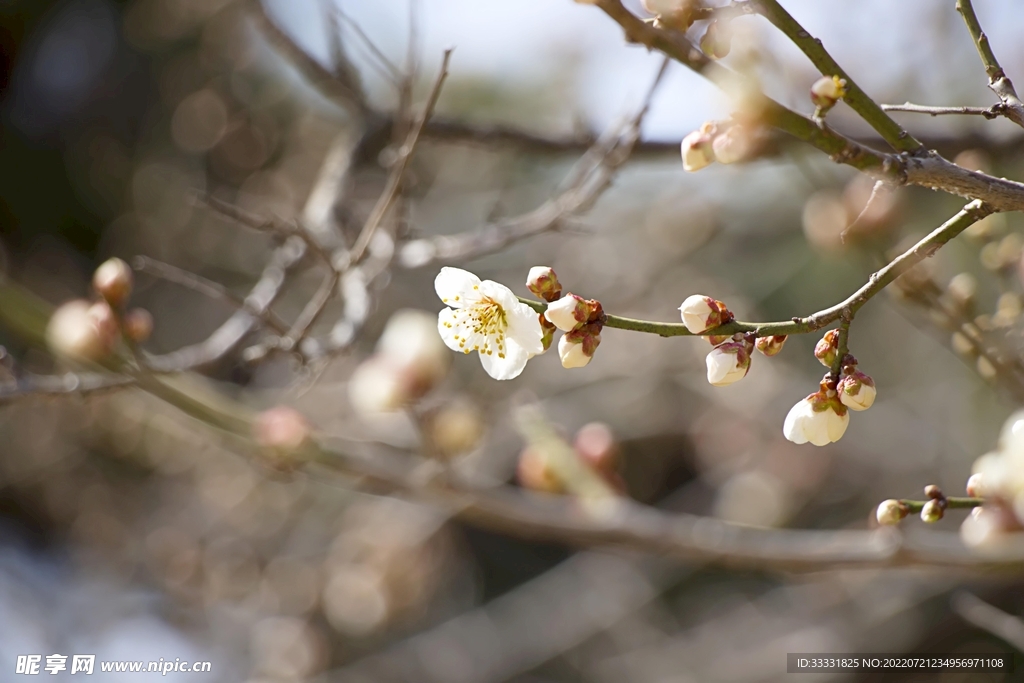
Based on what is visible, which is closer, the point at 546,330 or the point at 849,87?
the point at 849,87

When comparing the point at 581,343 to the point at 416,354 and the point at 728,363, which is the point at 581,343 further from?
the point at 416,354

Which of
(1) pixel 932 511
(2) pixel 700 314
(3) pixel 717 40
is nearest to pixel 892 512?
(1) pixel 932 511

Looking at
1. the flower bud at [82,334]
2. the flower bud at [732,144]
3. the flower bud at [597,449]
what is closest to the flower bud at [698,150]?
the flower bud at [732,144]

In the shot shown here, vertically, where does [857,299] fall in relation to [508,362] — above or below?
below

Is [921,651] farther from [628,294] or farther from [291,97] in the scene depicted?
[291,97]

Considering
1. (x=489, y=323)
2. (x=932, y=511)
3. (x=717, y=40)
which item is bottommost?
(x=932, y=511)

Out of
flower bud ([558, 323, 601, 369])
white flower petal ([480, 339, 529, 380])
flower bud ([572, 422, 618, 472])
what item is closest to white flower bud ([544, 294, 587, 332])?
flower bud ([558, 323, 601, 369])

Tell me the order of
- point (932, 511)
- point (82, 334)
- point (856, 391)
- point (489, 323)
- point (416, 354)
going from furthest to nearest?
point (416, 354)
point (82, 334)
point (489, 323)
point (932, 511)
point (856, 391)

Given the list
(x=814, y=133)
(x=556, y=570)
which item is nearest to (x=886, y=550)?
(x=814, y=133)
